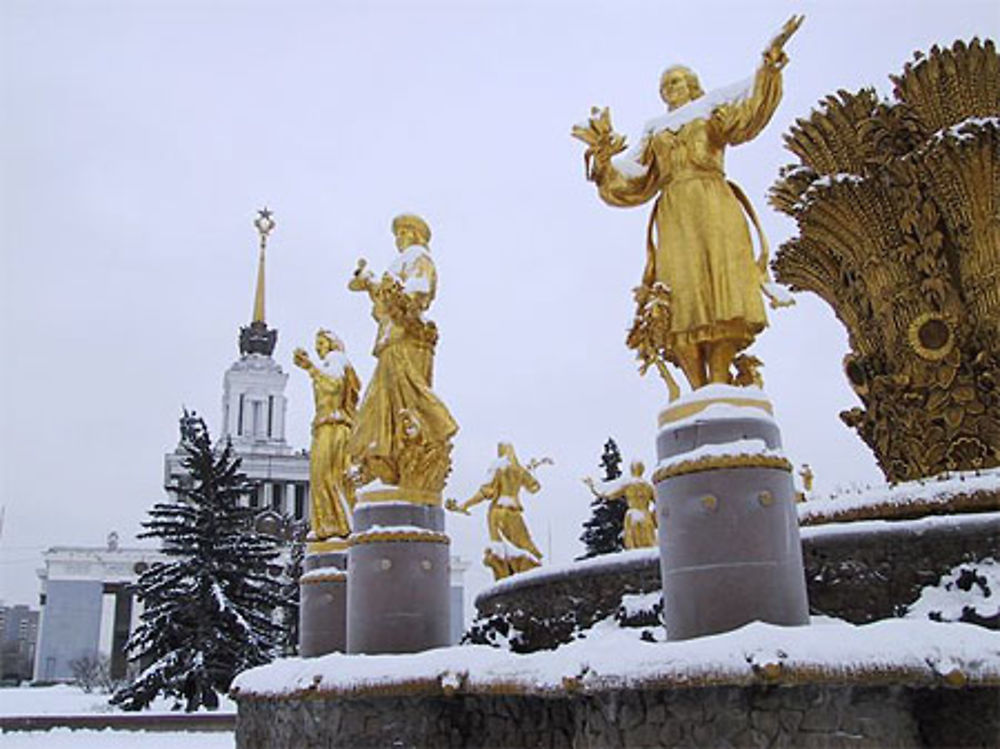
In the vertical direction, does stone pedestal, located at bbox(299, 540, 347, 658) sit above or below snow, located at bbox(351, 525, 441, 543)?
below

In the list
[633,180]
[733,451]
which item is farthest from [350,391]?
[733,451]

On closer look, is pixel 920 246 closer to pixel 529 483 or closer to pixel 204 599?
pixel 529 483

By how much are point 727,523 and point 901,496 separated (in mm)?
3352

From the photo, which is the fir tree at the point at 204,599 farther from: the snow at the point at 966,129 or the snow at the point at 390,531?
the snow at the point at 966,129

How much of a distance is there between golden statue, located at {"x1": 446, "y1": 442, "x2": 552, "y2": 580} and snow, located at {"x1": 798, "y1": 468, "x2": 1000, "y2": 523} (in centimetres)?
553

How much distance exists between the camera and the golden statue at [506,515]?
13.2 m

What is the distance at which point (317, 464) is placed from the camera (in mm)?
10680

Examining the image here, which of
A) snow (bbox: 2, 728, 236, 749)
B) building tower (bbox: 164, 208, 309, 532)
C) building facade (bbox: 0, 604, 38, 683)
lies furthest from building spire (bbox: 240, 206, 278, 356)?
snow (bbox: 2, 728, 236, 749)

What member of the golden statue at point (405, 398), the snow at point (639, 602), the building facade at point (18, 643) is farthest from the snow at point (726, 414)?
the building facade at point (18, 643)

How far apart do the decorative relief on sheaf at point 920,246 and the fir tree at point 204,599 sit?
15.3 m

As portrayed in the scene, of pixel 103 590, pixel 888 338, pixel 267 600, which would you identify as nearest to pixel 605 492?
pixel 888 338

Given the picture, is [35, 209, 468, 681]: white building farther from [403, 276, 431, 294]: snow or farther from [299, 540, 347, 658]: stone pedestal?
[403, 276, 431, 294]: snow

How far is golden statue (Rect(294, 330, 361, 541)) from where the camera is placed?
10.3 meters

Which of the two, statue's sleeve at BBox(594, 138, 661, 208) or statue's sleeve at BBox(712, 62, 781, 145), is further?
statue's sleeve at BBox(594, 138, 661, 208)
